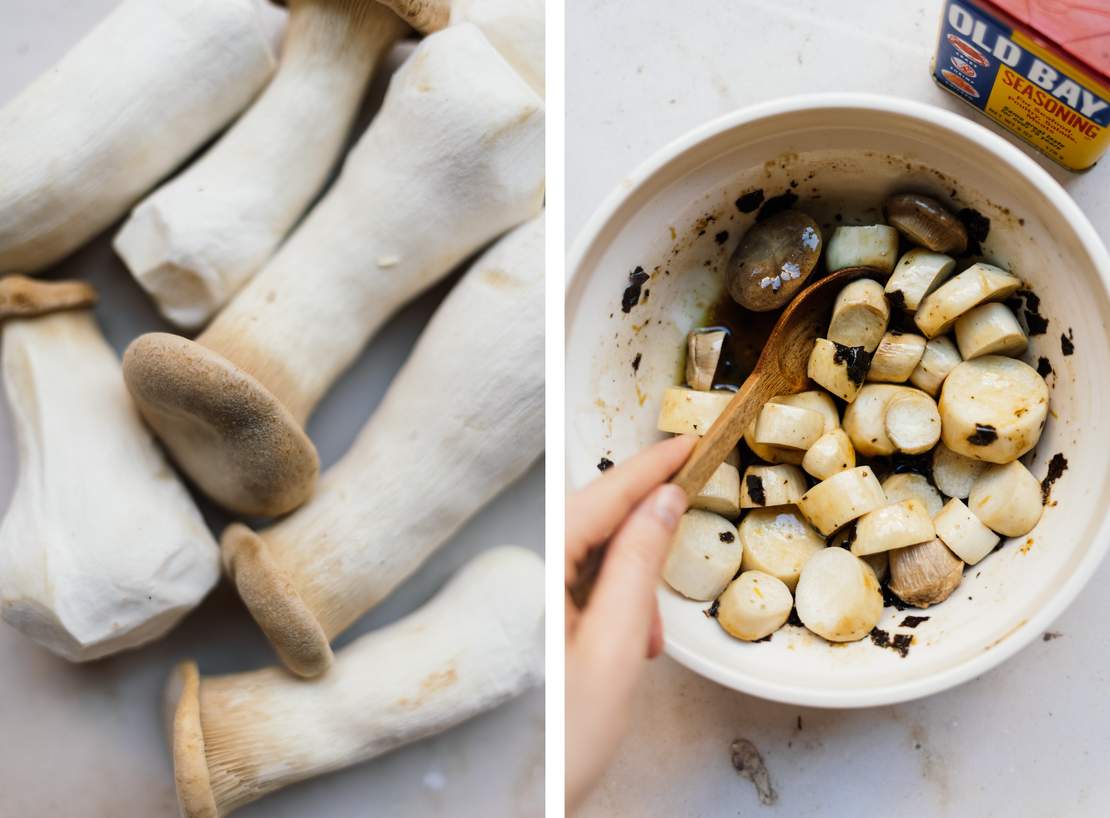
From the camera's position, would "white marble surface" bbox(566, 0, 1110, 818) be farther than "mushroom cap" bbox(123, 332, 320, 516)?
Yes

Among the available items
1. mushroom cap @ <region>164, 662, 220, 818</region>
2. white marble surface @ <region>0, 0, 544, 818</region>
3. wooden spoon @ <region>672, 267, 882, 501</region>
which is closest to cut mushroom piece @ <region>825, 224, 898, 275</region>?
wooden spoon @ <region>672, 267, 882, 501</region>

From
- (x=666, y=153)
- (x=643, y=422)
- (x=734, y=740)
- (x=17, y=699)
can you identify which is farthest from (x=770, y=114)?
(x=17, y=699)

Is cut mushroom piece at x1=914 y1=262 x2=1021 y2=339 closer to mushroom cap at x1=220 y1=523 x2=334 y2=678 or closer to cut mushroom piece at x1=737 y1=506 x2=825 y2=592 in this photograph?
cut mushroom piece at x1=737 y1=506 x2=825 y2=592

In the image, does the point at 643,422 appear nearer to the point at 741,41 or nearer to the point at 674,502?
the point at 674,502

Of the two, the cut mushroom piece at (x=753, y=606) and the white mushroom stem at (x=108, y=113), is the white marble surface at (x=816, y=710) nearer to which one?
the cut mushroom piece at (x=753, y=606)

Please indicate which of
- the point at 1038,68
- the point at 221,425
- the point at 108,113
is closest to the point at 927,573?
the point at 1038,68
